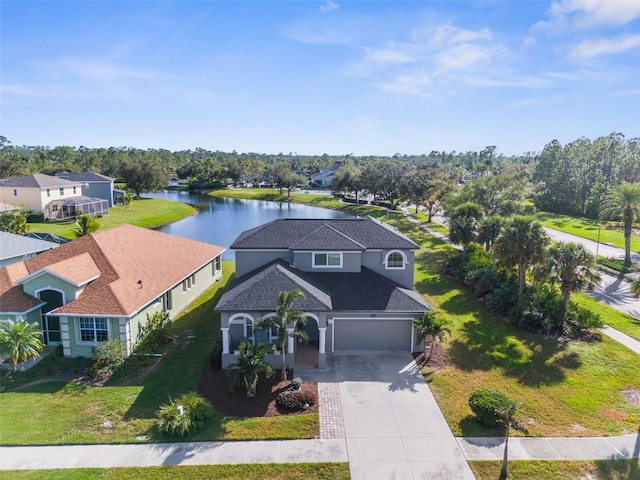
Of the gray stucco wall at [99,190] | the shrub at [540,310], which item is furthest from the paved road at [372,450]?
the gray stucco wall at [99,190]

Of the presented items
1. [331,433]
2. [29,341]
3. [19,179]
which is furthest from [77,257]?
[19,179]

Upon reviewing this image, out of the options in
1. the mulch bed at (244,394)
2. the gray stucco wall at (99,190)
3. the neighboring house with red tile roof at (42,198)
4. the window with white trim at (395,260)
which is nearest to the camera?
the mulch bed at (244,394)

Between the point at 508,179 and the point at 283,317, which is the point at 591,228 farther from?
the point at 283,317


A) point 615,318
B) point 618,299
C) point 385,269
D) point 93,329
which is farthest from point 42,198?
point 618,299

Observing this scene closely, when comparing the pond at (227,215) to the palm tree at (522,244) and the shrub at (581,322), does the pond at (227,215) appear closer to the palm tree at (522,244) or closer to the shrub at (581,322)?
the palm tree at (522,244)

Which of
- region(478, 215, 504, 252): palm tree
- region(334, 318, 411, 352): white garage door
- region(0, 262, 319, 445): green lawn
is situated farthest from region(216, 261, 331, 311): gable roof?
region(478, 215, 504, 252): palm tree

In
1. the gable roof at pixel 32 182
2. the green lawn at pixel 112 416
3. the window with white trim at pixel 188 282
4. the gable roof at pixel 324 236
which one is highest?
the gable roof at pixel 32 182

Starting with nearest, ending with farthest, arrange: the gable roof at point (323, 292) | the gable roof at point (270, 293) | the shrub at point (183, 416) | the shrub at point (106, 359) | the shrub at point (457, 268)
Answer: the shrub at point (183, 416) → the shrub at point (106, 359) → the gable roof at point (270, 293) → the gable roof at point (323, 292) → the shrub at point (457, 268)
